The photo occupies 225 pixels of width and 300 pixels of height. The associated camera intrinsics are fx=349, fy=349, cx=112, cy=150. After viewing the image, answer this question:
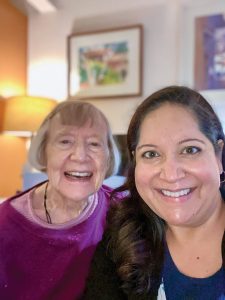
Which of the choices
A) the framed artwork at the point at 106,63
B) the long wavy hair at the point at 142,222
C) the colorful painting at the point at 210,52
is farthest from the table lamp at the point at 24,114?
the long wavy hair at the point at 142,222

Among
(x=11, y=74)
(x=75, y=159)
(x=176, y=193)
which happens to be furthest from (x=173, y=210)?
(x=11, y=74)

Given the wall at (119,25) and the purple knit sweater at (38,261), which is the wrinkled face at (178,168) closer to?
the purple knit sweater at (38,261)

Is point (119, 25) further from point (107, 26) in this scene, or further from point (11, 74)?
point (11, 74)

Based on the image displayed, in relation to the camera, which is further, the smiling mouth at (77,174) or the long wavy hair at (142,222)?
the smiling mouth at (77,174)

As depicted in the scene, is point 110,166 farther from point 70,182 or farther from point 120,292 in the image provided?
point 120,292

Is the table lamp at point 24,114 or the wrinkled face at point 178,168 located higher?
the table lamp at point 24,114

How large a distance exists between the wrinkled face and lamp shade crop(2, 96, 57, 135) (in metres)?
1.78

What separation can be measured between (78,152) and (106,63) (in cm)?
172

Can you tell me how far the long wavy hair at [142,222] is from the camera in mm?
859

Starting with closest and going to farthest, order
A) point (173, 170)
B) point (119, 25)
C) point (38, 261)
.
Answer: point (173, 170), point (38, 261), point (119, 25)

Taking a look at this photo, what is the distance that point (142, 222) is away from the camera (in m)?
1.02

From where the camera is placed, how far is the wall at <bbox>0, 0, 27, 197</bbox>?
280cm

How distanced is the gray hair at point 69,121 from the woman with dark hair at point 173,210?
36 centimetres

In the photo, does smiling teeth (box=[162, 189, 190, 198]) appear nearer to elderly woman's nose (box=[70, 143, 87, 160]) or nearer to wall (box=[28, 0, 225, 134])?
elderly woman's nose (box=[70, 143, 87, 160])
